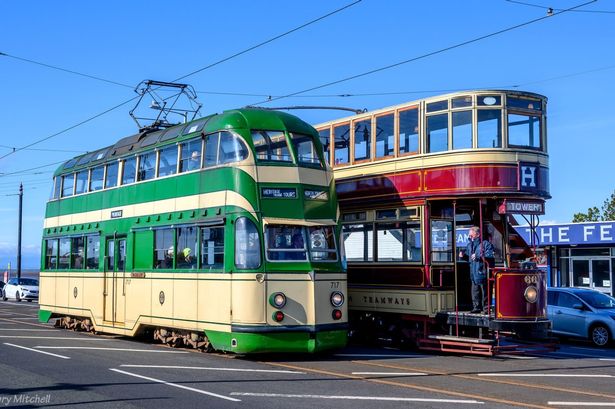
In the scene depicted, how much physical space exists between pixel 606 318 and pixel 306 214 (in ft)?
30.2

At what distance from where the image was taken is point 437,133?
16766mm

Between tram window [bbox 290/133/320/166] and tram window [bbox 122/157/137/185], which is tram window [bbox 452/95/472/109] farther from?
tram window [bbox 122/157/137/185]

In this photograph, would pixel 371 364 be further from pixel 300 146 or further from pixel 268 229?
pixel 300 146

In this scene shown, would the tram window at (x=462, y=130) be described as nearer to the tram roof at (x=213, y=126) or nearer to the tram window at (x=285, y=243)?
the tram roof at (x=213, y=126)

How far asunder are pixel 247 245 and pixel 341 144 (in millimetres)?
5644

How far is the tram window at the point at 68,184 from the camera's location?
22.9m

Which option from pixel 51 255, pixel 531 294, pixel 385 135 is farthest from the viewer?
pixel 51 255

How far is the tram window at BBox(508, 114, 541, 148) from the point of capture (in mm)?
16250

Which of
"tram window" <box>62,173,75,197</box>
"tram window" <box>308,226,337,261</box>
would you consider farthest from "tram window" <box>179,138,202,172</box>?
"tram window" <box>62,173,75,197</box>

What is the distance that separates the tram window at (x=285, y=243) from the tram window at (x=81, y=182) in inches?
353

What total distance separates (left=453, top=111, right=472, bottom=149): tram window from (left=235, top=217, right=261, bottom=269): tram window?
479 centimetres

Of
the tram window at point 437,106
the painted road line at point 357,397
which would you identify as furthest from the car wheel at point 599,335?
the painted road line at point 357,397

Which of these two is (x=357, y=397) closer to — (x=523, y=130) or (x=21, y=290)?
(x=523, y=130)

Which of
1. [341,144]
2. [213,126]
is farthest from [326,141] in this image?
[213,126]
